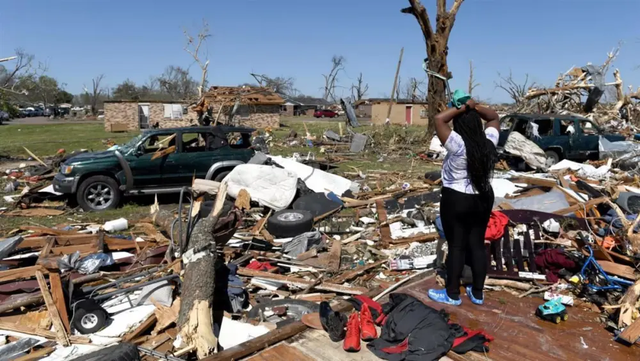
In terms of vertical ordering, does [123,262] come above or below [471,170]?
below

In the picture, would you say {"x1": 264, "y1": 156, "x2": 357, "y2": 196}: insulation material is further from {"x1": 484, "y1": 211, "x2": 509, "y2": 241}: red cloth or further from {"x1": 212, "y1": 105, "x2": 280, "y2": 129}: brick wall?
{"x1": 212, "y1": 105, "x2": 280, "y2": 129}: brick wall

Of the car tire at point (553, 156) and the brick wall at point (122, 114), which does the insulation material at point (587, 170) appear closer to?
the car tire at point (553, 156)

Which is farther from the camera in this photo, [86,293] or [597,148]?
[597,148]

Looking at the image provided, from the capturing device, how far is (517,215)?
21.6ft

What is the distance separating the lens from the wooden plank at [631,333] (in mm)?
3682

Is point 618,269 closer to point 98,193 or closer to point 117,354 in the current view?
point 117,354

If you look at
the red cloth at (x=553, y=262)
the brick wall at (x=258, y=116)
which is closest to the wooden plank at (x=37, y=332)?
the red cloth at (x=553, y=262)

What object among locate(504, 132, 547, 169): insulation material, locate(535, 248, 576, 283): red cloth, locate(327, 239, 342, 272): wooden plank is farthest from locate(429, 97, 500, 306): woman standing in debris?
locate(504, 132, 547, 169): insulation material

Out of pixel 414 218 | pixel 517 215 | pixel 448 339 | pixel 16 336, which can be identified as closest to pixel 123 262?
pixel 16 336

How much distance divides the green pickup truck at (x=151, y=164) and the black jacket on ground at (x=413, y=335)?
7.20 meters

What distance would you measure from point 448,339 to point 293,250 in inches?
138

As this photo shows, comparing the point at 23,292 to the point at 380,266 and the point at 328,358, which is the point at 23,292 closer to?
the point at 328,358

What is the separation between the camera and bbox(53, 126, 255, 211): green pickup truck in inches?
373

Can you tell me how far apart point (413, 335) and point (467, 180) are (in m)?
1.46
